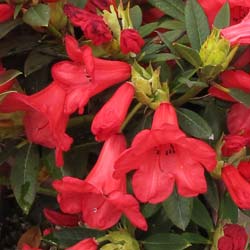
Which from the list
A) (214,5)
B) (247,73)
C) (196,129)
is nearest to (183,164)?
(196,129)

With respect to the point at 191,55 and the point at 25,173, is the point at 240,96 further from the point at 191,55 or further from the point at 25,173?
the point at 25,173

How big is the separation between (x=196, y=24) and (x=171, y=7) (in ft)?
0.29

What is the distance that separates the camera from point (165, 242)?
111 centimetres

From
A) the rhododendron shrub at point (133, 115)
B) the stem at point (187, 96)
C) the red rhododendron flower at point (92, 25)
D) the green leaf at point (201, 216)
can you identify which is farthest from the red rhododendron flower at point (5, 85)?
the green leaf at point (201, 216)

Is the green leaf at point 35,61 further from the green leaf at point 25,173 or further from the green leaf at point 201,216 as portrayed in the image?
the green leaf at point 201,216

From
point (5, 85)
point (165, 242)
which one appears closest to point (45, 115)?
point (5, 85)

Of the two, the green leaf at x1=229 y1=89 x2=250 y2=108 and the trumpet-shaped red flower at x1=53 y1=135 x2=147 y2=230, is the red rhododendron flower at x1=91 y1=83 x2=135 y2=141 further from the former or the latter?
the green leaf at x1=229 y1=89 x2=250 y2=108

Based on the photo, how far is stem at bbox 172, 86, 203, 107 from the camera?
1.01m

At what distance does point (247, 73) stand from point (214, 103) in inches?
3.4

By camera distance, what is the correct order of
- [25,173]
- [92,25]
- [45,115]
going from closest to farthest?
[92,25] → [45,115] → [25,173]

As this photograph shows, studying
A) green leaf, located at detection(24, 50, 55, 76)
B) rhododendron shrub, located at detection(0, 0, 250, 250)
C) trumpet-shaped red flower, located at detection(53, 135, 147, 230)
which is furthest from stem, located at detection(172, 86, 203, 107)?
green leaf, located at detection(24, 50, 55, 76)

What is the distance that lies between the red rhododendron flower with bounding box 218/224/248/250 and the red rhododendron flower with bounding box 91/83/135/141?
266 mm

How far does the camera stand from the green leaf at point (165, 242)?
43.4 inches

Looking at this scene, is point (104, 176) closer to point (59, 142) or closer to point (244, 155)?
point (59, 142)
